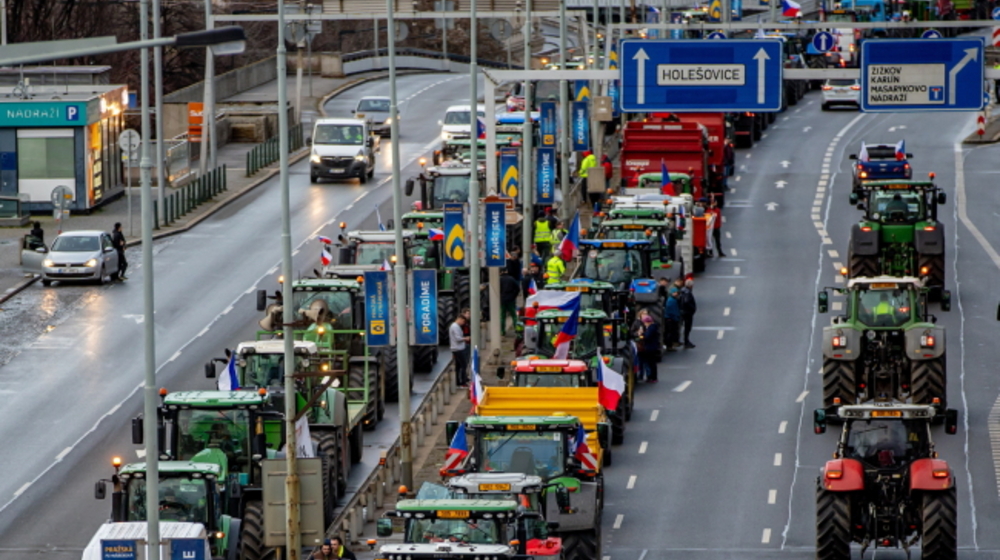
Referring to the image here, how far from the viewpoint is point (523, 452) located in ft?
94.9

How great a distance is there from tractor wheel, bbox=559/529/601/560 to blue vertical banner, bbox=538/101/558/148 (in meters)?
29.0

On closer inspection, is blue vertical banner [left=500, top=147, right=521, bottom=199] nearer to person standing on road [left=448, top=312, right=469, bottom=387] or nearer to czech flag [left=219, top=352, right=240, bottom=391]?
person standing on road [left=448, top=312, right=469, bottom=387]

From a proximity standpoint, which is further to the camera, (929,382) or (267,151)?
(267,151)

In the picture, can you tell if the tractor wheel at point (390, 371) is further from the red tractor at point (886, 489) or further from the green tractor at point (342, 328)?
the red tractor at point (886, 489)

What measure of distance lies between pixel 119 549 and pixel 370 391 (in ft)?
41.2

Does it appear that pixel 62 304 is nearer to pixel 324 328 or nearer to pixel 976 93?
pixel 324 328

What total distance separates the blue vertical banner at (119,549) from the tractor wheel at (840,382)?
603 inches

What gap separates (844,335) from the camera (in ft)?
119

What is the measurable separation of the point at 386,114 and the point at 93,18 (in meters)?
23.6

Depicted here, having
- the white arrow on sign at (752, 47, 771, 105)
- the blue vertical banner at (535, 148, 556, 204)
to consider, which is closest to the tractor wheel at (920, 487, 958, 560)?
the white arrow on sign at (752, 47, 771, 105)

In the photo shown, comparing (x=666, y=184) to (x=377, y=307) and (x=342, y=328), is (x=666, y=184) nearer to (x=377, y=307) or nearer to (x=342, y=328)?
(x=342, y=328)

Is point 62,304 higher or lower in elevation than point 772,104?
lower

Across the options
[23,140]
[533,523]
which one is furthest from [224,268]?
[533,523]

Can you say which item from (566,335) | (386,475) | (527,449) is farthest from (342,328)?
(527,449)
